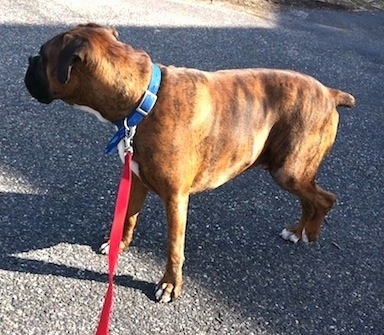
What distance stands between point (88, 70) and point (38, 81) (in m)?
0.26

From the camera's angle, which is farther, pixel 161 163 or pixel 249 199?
pixel 249 199

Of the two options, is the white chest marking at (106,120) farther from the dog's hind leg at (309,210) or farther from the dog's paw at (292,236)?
the dog's paw at (292,236)

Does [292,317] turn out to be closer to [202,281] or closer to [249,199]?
[202,281]

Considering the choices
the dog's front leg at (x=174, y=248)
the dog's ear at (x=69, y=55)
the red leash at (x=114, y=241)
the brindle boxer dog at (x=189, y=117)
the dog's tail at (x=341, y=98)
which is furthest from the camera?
the dog's tail at (x=341, y=98)

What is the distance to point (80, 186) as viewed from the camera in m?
4.15

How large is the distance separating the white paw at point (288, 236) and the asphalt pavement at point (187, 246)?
0.04 metres

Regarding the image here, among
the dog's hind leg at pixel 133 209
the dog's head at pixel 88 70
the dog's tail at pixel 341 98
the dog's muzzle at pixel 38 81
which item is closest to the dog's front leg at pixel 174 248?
the dog's hind leg at pixel 133 209

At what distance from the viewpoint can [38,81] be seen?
301 cm

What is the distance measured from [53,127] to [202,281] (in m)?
1.80

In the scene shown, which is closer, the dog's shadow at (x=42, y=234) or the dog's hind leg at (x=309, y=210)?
the dog's shadow at (x=42, y=234)

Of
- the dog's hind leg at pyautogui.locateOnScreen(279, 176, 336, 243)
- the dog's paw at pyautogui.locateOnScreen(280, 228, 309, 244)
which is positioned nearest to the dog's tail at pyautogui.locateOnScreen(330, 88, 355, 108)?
the dog's hind leg at pyautogui.locateOnScreen(279, 176, 336, 243)

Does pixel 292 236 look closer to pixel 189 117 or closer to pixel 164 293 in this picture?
pixel 164 293

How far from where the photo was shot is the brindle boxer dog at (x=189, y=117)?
2.95 metres

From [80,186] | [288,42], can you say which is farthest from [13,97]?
[288,42]
